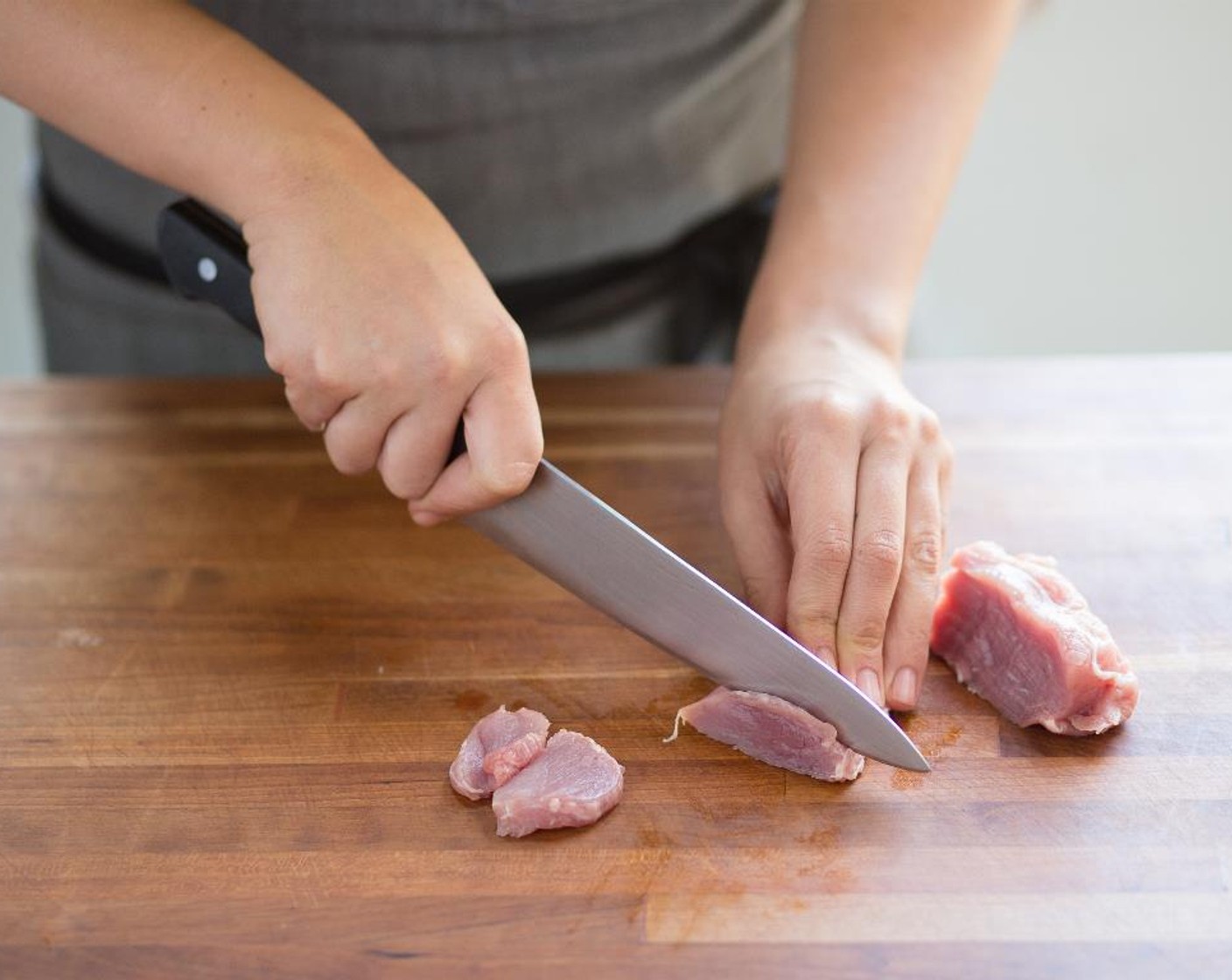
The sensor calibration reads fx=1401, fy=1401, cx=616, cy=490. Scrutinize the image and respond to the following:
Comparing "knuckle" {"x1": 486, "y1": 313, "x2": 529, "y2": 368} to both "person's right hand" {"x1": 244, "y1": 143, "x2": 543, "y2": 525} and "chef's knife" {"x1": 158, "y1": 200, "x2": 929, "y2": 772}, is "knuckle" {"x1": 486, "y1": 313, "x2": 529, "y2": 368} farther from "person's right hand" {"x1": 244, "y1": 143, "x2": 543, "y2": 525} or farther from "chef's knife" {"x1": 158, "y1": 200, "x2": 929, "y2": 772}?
"chef's knife" {"x1": 158, "y1": 200, "x2": 929, "y2": 772}

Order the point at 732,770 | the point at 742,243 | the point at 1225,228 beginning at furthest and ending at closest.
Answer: the point at 1225,228 → the point at 742,243 → the point at 732,770

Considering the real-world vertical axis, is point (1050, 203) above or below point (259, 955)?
below

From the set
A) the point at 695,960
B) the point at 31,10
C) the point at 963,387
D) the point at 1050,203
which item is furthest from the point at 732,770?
the point at 1050,203

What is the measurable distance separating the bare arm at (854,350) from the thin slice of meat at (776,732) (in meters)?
0.10

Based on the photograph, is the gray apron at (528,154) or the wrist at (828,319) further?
the gray apron at (528,154)

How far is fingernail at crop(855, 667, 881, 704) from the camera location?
1550mm

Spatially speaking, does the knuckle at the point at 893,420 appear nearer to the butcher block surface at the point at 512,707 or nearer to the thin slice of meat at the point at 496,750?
the butcher block surface at the point at 512,707

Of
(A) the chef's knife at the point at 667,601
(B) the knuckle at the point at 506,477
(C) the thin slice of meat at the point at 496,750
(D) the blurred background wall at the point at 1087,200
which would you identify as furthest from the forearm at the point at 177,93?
(D) the blurred background wall at the point at 1087,200

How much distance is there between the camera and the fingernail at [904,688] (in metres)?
1.57

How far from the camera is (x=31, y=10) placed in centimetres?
158

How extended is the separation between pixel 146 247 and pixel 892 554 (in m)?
1.30

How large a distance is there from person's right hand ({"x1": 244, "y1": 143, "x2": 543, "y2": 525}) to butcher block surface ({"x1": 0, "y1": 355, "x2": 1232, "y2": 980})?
264mm

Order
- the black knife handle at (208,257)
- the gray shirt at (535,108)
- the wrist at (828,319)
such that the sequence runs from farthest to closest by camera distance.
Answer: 1. the gray shirt at (535,108)
2. the wrist at (828,319)
3. the black knife handle at (208,257)

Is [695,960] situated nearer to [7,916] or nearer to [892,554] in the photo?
[892,554]
